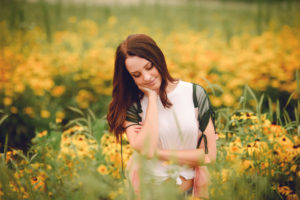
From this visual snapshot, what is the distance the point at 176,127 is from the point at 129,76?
0.37 metres

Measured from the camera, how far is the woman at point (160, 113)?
4.79 ft

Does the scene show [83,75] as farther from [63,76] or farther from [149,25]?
[149,25]

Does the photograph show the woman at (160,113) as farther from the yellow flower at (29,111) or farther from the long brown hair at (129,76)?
the yellow flower at (29,111)

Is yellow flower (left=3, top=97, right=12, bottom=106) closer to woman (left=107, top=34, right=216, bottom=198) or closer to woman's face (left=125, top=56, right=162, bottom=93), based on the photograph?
woman (left=107, top=34, right=216, bottom=198)

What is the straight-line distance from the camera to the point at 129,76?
1.59m

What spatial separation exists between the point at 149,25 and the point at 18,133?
3741 millimetres

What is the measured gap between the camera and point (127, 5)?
26.7 ft

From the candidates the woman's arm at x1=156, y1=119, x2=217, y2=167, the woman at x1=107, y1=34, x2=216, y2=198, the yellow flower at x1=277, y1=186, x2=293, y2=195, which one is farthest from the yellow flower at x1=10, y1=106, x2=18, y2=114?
the yellow flower at x1=277, y1=186, x2=293, y2=195

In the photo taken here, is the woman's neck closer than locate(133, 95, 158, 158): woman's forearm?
No

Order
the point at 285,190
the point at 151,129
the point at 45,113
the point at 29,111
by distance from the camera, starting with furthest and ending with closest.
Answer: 1. the point at 29,111
2. the point at 45,113
3. the point at 285,190
4. the point at 151,129

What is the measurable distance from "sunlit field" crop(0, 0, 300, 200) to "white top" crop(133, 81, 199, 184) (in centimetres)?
15

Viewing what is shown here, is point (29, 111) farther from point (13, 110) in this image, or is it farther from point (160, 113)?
point (160, 113)

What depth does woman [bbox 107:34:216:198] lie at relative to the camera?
1.46 metres

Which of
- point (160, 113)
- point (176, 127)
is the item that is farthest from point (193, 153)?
point (160, 113)
